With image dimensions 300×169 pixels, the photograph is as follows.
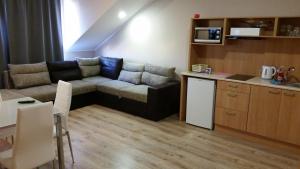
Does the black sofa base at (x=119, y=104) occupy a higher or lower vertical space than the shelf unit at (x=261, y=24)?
lower

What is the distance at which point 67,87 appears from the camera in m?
2.84

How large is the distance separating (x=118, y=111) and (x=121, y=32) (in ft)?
6.25

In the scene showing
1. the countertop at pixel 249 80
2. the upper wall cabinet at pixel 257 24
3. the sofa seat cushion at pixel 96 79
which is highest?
the upper wall cabinet at pixel 257 24

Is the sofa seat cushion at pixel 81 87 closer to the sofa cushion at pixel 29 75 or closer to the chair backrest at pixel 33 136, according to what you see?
the sofa cushion at pixel 29 75

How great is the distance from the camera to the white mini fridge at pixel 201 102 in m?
3.87

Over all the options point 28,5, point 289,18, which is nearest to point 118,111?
point 28,5

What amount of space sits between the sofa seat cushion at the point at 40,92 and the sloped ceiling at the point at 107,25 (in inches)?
60.3

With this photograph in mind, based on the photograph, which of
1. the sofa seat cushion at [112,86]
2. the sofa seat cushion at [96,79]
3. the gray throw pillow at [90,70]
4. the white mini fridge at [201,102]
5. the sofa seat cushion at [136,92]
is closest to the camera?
the white mini fridge at [201,102]

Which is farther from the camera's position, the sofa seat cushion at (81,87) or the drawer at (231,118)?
the sofa seat cushion at (81,87)

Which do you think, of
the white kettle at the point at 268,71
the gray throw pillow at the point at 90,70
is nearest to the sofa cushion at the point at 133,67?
the gray throw pillow at the point at 90,70

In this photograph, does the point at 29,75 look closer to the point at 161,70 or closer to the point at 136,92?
the point at 136,92

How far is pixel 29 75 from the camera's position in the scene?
4430mm

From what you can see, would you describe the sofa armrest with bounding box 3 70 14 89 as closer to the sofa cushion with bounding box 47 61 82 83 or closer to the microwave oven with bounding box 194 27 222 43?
the sofa cushion with bounding box 47 61 82 83

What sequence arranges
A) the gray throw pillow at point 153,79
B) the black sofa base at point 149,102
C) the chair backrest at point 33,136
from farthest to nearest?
the gray throw pillow at point 153,79 < the black sofa base at point 149,102 < the chair backrest at point 33,136
